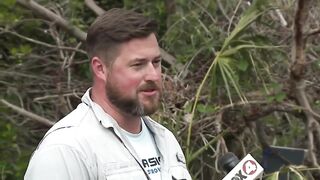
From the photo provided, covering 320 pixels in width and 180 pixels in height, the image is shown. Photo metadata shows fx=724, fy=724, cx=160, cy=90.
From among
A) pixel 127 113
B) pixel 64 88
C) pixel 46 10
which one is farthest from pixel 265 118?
pixel 127 113

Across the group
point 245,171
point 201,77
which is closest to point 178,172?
point 245,171

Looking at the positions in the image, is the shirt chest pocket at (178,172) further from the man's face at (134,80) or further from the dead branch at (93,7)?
the dead branch at (93,7)

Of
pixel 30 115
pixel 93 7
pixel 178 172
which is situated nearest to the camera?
pixel 178 172

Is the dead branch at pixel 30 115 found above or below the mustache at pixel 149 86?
below

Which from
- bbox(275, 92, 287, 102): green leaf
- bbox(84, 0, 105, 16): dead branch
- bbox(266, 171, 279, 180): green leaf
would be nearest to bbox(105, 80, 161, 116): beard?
bbox(266, 171, 279, 180): green leaf

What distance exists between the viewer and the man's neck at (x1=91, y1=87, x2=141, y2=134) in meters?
1.92

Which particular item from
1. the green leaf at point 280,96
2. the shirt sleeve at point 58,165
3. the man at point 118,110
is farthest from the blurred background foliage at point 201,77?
the shirt sleeve at point 58,165

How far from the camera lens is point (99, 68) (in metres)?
1.93

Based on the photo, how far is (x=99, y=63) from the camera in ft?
6.34

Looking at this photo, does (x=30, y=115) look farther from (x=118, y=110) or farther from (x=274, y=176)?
(x=118, y=110)

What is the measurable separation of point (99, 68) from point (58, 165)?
339mm

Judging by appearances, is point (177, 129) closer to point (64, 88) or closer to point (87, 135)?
point (64, 88)

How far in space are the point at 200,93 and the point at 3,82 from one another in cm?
155

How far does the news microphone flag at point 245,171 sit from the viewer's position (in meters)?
1.89
